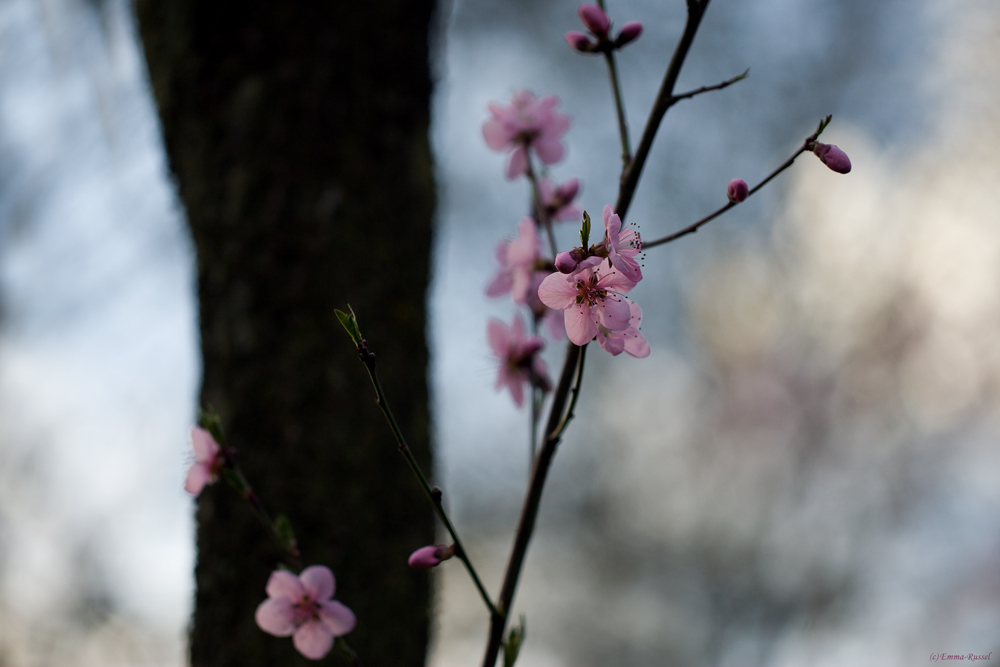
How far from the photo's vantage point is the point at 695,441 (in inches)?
177

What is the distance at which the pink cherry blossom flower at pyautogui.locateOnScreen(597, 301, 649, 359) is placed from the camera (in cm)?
39

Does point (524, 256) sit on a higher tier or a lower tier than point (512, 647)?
higher

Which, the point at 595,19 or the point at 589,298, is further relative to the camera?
the point at 595,19

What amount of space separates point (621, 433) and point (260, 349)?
12.4 feet

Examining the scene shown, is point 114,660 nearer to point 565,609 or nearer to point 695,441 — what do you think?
point 565,609

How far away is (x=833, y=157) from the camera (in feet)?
1.50

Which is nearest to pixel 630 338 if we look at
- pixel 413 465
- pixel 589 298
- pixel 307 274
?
pixel 589 298

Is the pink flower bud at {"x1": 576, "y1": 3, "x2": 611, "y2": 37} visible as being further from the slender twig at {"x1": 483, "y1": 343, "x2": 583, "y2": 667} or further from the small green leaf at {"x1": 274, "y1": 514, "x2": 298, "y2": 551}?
the small green leaf at {"x1": 274, "y1": 514, "x2": 298, "y2": 551}

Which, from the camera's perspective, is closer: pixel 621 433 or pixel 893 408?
pixel 893 408

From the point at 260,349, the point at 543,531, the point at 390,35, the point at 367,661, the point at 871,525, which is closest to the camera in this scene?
the point at 367,661

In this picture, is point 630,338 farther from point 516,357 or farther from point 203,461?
point 203,461

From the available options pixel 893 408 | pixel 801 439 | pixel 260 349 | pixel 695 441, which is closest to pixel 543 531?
pixel 695 441

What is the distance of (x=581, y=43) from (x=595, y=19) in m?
0.05

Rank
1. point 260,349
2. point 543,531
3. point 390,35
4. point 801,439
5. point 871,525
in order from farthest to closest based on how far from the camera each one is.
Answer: point 543,531 < point 801,439 < point 871,525 < point 390,35 < point 260,349
